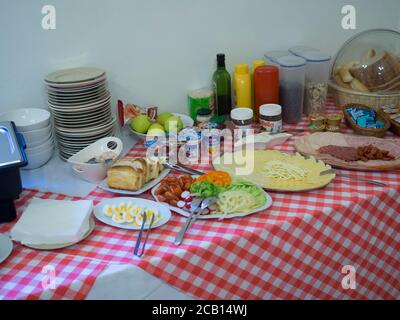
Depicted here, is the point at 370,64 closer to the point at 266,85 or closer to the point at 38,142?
the point at 266,85

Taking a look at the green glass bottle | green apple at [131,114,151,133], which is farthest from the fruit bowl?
the green glass bottle

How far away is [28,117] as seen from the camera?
1.45 m

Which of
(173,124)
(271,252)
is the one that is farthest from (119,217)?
(173,124)

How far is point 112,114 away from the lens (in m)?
1.63

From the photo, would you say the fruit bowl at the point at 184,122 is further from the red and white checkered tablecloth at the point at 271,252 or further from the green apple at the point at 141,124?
the red and white checkered tablecloth at the point at 271,252

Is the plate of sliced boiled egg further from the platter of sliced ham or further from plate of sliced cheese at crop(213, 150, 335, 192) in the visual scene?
the platter of sliced ham

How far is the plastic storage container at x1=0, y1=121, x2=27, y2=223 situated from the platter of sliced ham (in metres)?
0.83

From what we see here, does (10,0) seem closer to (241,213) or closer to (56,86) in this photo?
(56,86)

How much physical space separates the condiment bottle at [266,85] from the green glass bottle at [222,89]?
0.34 feet

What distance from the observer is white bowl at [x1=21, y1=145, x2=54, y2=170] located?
141 cm

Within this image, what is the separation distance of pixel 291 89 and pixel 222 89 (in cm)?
25

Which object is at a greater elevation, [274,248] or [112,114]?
[112,114]

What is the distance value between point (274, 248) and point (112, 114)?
79 cm
